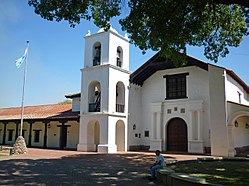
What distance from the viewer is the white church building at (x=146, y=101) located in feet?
66.5

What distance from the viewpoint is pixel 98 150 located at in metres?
20.4

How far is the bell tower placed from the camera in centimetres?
2072

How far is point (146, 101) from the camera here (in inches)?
935

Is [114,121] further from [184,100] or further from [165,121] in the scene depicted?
[184,100]

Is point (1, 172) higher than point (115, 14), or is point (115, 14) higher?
point (115, 14)

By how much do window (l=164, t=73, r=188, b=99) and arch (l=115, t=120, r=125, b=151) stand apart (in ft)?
14.8

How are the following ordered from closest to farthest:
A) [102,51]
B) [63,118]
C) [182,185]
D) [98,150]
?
1. [182,185]
2. [98,150]
3. [102,51]
4. [63,118]

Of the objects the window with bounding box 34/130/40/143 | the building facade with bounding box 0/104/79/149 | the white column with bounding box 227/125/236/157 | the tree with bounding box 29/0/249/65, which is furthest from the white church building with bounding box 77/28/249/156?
the window with bounding box 34/130/40/143

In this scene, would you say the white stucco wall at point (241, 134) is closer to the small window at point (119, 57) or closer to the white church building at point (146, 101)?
the white church building at point (146, 101)

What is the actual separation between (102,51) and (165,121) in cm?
774

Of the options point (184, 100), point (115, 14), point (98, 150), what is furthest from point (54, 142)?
point (115, 14)

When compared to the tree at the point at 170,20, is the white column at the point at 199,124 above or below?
below

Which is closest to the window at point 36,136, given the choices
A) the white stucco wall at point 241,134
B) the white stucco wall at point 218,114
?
the white stucco wall at point 218,114

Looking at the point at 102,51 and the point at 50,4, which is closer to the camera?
the point at 50,4
